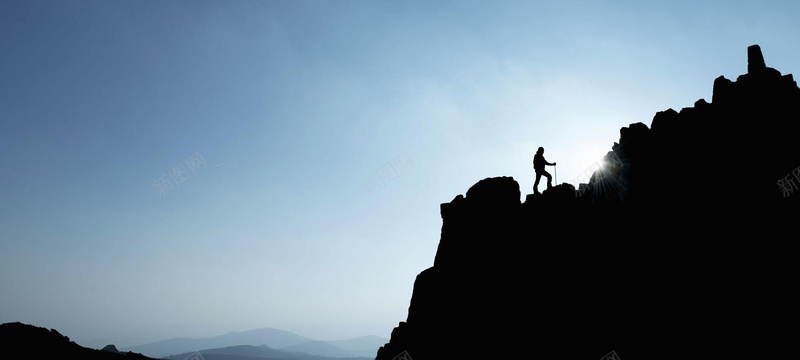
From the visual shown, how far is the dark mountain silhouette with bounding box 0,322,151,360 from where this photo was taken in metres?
45.5

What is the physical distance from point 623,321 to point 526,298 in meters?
6.84

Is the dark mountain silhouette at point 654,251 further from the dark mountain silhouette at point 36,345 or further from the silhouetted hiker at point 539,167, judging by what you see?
the dark mountain silhouette at point 36,345

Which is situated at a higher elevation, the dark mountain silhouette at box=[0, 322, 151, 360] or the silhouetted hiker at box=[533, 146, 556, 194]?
the silhouetted hiker at box=[533, 146, 556, 194]

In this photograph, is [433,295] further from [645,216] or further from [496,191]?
[645,216]

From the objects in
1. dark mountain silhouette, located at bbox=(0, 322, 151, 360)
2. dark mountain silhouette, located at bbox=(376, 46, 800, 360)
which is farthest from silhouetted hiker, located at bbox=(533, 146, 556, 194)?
dark mountain silhouette, located at bbox=(0, 322, 151, 360)

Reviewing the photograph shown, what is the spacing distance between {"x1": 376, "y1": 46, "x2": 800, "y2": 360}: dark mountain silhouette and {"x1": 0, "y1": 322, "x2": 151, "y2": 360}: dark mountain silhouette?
46290 mm

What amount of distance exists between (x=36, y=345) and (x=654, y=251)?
6856 cm

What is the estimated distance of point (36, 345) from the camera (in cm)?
4766

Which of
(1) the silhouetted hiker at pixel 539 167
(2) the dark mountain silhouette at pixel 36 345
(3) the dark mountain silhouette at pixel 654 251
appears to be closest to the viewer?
(3) the dark mountain silhouette at pixel 654 251

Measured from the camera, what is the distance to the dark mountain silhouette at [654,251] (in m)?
25.0

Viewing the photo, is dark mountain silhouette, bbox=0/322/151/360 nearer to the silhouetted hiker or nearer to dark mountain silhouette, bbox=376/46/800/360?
dark mountain silhouette, bbox=376/46/800/360

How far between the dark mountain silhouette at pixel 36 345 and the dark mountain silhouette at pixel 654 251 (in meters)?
46.3

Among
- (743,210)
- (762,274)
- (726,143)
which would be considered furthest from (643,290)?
(726,143)

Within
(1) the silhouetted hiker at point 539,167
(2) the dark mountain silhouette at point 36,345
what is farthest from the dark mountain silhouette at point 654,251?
(2) the dark mountain silhouette at point 36,345
